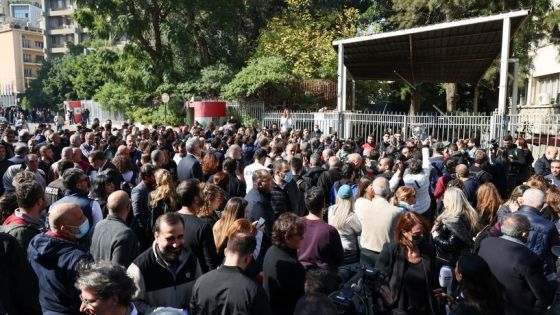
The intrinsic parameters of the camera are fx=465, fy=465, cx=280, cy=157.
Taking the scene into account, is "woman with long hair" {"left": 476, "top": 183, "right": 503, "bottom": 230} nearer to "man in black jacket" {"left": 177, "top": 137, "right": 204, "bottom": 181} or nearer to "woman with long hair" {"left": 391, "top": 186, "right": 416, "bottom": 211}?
"woman with long hair" {"left": 391, "top": 186, "right": 416, "bottom": 211}

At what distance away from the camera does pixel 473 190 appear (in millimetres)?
6773

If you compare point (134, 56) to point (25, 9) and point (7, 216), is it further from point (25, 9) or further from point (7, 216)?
point (25, 9)

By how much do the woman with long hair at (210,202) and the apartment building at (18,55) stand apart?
267 ft

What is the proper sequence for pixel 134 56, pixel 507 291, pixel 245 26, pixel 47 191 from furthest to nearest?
1. pixel 245 26
2. pixel 134 56
3. pixel 47 191
4. pixel 507 291

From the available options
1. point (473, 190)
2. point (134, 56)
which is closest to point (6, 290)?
point (473, 190)

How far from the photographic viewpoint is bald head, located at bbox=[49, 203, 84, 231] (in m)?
3.27

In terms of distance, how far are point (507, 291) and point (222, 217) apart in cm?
250

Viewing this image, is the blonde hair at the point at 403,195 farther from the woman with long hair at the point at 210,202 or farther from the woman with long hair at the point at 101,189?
the woman with long hair at the point at 101,189

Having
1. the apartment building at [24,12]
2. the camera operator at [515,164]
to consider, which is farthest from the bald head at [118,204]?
the apartment building at [24,12]

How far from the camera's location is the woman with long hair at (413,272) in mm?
3961

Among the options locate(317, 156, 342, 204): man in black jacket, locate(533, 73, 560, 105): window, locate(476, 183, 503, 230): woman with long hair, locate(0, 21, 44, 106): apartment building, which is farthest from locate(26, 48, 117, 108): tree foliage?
locate(476, 183, 503, 230): woman with long hair

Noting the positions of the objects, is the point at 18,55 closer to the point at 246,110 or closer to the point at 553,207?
the point at 246,110

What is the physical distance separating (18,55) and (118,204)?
8632 cm

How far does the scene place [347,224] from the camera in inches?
199
